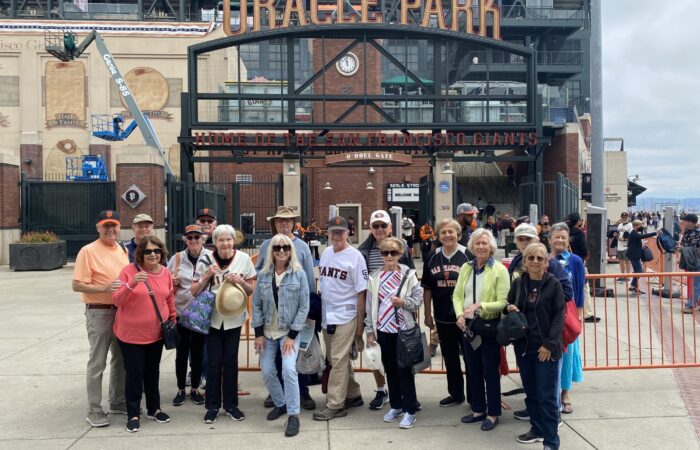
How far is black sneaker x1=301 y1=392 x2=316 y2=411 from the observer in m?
5.79

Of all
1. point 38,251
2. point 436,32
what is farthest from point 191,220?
point 436,32

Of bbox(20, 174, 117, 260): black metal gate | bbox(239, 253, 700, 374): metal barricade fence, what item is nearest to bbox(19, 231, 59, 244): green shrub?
bbox(20, 174, 117, 260): black metal gate

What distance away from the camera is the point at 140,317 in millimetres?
5195

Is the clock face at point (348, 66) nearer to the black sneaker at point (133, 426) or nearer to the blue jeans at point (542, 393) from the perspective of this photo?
the black sneaker at point (133, 426)

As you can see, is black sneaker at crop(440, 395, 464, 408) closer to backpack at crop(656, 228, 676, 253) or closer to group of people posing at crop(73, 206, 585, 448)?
group of people posing at crop(73, 206, 585, 448)

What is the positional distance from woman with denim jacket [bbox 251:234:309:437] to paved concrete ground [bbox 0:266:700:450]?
44cm

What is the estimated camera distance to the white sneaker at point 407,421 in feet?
17.3

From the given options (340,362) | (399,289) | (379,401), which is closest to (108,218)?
(340,362)

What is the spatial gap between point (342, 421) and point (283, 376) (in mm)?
703

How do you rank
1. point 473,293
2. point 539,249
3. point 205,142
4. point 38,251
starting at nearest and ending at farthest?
point 539,249 → point 473,293 → point 38,251 → point 205,142

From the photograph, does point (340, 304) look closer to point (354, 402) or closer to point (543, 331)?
point (354, 402)

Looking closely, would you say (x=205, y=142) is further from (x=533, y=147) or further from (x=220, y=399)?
(x=220, y=399)

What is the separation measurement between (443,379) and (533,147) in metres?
14.9

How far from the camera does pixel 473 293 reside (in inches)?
205
